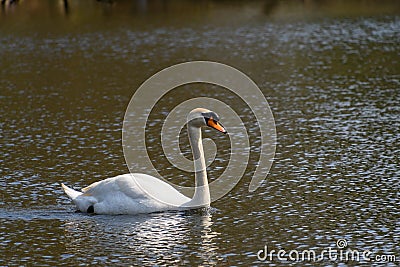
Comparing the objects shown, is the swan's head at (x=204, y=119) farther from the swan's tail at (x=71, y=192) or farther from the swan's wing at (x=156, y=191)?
the swan's tail at (x=71, y=192)

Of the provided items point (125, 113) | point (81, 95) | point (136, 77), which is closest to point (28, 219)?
point (125, 113)

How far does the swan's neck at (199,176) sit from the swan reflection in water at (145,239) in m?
0.16

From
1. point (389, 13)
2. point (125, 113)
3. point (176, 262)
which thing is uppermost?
point (389, 13)

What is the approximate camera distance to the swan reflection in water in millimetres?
10625

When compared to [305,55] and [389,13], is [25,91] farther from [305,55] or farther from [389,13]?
[389,13]

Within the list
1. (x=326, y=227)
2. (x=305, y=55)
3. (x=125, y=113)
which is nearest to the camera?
(x=326, y=227)

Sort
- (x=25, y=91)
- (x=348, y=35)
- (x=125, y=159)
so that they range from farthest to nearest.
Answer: (x=348, y=35) < (x=25, y=91) < (x=125, y=159)

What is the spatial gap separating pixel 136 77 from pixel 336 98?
6.61m

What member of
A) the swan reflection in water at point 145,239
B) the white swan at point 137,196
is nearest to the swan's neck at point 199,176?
the white swan at point 137,196

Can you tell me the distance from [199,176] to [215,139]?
16.0 ft

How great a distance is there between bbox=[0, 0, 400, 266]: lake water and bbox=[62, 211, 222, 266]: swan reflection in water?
0.08 feet

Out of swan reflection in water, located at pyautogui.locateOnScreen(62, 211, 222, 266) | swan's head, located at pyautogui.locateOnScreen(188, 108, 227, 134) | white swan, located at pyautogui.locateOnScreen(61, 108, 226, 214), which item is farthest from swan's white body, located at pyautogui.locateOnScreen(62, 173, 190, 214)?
swan's head, located at pyautogui.locateOnScreen(188, 108, 227, 134)

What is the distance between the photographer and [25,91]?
23906 millimetres

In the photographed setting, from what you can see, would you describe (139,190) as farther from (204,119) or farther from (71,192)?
(204,119)
